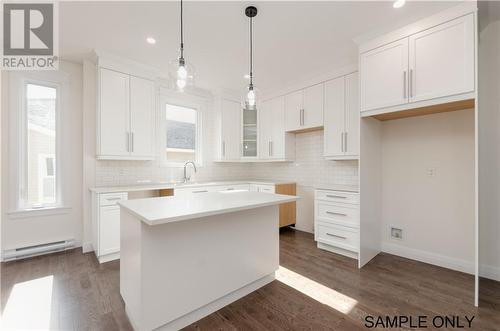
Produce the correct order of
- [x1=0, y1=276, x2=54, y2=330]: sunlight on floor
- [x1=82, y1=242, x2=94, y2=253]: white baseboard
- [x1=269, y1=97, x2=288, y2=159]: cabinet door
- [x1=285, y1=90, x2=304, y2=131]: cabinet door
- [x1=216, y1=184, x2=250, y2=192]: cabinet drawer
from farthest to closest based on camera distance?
1. [x1=269, y1=97, x2=288, y2=159]: cabinet door
2. [x1=216, y1=184, x2=250, y2=192]: cabinet drawer
3. [x1=285, y1=90, x2=304, y2=131]: cabinet door
4. [x1=82, y1=242, x2=94, y2=253]: white baseboard
5. [x1=0, y1=276, x2=54, y2=330]: sunlight on floor

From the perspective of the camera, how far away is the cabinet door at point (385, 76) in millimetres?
2373

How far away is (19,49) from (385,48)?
443cm

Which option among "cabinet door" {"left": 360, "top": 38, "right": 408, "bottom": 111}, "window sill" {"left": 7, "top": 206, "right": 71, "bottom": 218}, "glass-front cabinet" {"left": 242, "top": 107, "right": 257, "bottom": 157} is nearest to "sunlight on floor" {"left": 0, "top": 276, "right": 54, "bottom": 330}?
"window sill" {"left": 7, "top": 206, "right": 71, "bottom": 218}

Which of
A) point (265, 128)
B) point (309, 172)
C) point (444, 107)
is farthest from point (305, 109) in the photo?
point (444, 107)

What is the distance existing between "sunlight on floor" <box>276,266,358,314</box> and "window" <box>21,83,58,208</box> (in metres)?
3.42

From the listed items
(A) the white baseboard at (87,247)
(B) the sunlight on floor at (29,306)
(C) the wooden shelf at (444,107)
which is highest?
(C) the wooden shelf at (444,107)

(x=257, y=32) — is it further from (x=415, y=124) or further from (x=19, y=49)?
(x=19, y=49)

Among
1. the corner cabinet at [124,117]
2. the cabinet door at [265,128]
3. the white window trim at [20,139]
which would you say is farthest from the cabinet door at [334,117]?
the white window trim at [20,139]

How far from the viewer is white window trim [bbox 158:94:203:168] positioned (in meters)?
3.91

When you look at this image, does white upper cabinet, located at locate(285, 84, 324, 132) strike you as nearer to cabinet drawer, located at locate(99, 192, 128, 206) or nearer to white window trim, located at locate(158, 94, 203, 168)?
white window trim, located at locate(158, 94, 203, 168)

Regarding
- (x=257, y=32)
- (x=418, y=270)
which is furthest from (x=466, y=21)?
(x=418, y=270)

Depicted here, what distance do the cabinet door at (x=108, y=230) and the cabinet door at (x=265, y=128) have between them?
2.76 metres

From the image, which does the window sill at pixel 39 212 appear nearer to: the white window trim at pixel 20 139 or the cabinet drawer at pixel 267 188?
the white window trim at pixel 20 139

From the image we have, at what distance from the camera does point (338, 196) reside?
305 cm
